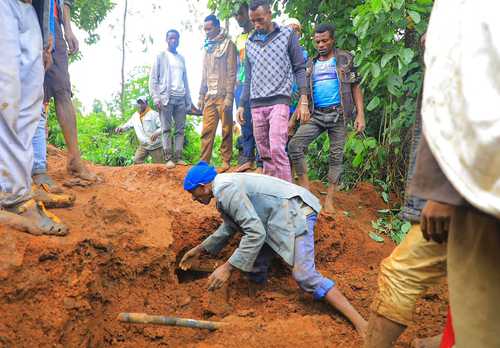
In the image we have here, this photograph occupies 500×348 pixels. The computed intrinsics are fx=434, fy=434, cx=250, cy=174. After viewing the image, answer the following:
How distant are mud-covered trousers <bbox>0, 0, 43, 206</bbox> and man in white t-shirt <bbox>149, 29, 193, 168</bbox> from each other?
11.1ft

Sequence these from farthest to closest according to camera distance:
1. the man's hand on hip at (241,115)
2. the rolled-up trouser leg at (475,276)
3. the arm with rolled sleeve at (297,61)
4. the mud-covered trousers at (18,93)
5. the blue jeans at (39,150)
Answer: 1. the man's hand on hip at (241,115)
2. the arm with rolled sleeve at (297,61)
3. the blue jeans at (39,150)
4. the mud-covered trousers at (18,93)
5. the rolled-up trouser leg at (475,276)

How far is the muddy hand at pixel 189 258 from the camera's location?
333 centimetres

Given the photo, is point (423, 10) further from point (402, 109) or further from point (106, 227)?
point (106, 227)

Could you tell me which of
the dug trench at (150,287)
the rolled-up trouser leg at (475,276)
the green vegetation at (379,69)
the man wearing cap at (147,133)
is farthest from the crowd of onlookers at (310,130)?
the man wearing cap at (147,133)

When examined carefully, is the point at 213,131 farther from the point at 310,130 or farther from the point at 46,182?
the point at 46,182

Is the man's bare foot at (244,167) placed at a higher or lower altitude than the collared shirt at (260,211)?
lower

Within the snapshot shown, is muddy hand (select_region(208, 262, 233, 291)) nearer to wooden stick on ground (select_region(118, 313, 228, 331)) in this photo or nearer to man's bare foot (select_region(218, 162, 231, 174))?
wooden stick on ground (select_region(118, 313, 228, 331))

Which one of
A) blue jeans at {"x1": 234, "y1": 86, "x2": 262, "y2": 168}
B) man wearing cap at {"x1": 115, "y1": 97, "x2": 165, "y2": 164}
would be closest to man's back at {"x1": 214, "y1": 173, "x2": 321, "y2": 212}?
blue jeans at {"x1": 234, "y1": 86, "x2": 262, "y2": 168}

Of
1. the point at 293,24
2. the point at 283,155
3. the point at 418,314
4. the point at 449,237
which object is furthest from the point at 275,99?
the point at 449,237

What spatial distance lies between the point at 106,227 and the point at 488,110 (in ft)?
8.42

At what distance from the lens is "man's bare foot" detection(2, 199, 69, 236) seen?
2.40 metres

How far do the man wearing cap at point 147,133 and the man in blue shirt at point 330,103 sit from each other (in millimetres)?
3535

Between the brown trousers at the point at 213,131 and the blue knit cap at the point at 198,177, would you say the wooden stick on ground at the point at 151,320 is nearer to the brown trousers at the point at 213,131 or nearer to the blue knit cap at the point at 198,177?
the blue knit cap at the point at 198,177

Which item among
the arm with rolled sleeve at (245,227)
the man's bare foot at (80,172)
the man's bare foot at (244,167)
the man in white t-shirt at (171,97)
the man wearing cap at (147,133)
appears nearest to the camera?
the arm with rolled sleeve at (245,227)
